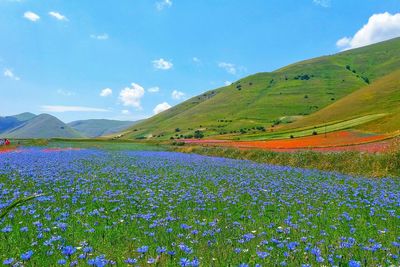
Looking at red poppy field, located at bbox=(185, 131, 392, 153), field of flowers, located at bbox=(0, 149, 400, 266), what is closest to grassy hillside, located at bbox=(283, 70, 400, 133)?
red poppy field, located at bbox=(185, 131, 392, 153)

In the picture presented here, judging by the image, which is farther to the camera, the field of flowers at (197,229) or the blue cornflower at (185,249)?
the field of flowers at (197,229)

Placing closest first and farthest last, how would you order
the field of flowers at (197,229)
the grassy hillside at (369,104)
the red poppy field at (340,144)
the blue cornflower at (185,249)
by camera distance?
the blue cornflower at (185,249)
the field of flowers at (197,229)
the red poppy field at (340,144)
the grassy hillside at (369,104)

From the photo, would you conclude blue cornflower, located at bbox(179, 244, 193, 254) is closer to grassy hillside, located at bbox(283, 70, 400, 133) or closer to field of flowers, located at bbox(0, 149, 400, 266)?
field of flowers, located at bbox(0, 149, 400, 266)

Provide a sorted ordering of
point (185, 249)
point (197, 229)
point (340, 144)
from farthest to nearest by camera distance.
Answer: point (340, 144), point (197, 229), point (185, 249)

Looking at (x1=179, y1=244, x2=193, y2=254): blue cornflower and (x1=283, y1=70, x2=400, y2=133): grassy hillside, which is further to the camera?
(x1=283, y1=70, x2=400, y2=133): grassy hillside

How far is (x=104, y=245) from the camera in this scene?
24.0 ft

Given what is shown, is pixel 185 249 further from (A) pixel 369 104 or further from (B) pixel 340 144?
(A) pixel 369 104

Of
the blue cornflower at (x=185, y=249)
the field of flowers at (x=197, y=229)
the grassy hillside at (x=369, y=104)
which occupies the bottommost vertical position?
the field of flowers at (x=197, y=229)

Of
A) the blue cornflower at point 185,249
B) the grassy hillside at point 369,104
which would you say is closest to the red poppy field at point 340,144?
the blue cornflower at point 185,249

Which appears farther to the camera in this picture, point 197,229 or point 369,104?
point 369,104

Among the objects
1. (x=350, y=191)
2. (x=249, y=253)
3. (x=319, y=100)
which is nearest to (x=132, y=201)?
(x=249, y=253)

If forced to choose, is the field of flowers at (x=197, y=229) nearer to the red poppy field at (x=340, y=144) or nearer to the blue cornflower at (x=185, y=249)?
the blue cornflower at (x=185, y=249)

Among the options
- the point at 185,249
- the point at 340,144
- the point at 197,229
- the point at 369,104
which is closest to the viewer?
the point at 185,249

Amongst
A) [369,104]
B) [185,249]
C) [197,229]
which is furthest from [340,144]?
[369,104]
